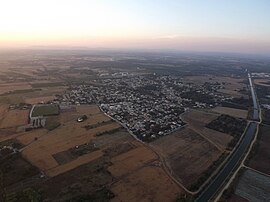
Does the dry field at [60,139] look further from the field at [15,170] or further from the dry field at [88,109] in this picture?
the dry field at [88,109]

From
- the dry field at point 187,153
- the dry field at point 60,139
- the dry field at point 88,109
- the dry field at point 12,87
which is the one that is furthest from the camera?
the dry field at point 12,87

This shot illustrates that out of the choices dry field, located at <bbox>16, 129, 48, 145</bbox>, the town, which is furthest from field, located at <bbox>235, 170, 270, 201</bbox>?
dry field, located at <bbox>16, 129, 48, 145</bbox>

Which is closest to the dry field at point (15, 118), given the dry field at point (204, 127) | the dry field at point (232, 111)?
the dry field at point (204, 127)

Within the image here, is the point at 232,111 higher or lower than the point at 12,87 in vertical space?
higher

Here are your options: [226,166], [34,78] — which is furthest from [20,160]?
[34,78]

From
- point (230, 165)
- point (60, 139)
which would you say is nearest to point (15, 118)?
point (60, 139)

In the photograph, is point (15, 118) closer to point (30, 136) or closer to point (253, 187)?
point (30, 136)
